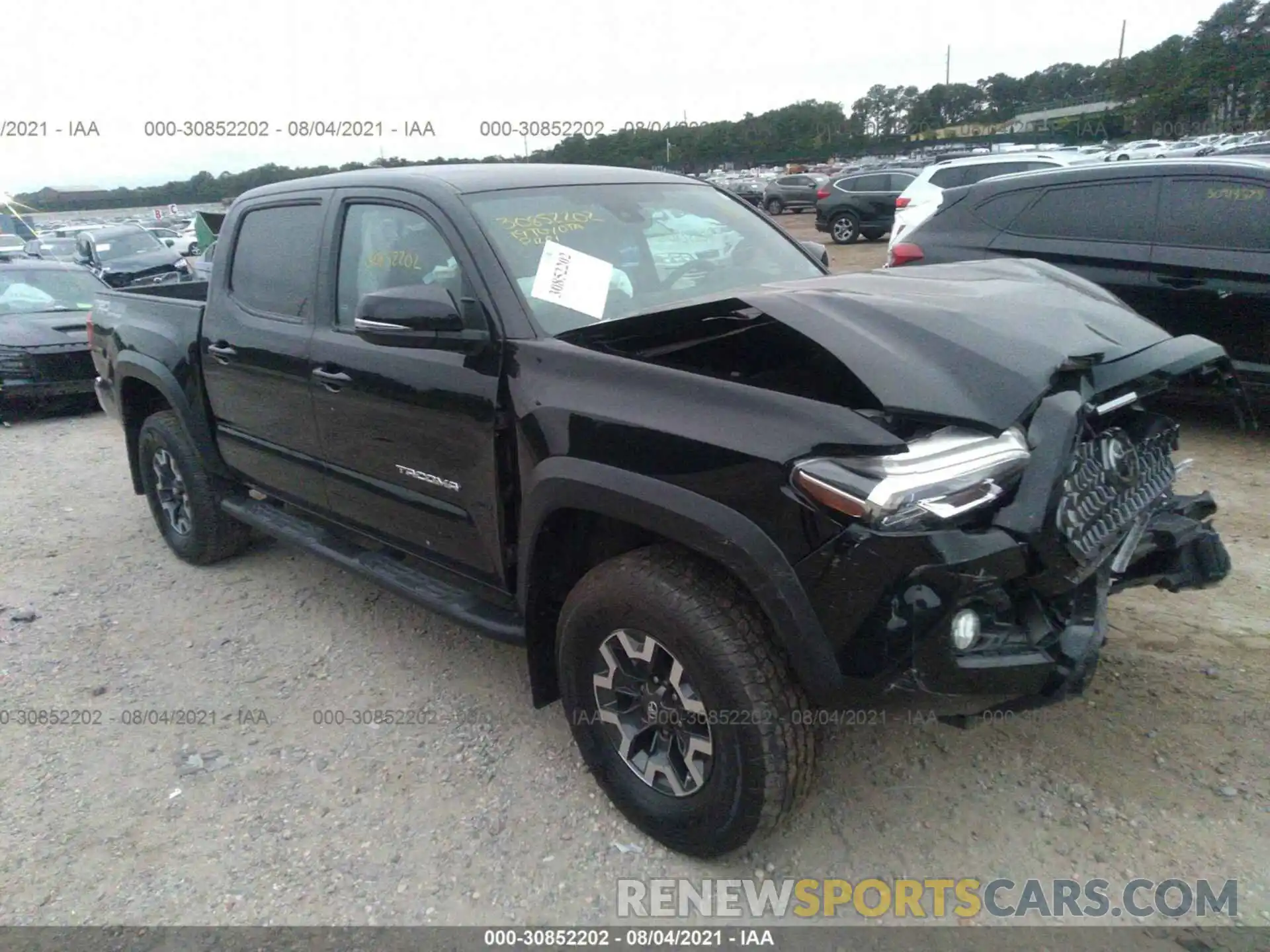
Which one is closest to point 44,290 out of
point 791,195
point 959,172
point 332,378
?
point 332,378

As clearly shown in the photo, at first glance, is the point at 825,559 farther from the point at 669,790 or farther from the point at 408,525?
the point at 408,525

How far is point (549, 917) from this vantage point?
2590 mm

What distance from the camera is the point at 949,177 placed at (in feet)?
46.1

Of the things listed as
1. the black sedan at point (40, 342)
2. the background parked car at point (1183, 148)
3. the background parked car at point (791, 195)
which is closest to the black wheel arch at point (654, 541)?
the black sedan at point (40, 342)

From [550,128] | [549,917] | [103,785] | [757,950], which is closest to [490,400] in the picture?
[549,917]

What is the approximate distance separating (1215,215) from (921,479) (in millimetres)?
4868

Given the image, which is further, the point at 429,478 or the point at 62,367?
the point at 62,367

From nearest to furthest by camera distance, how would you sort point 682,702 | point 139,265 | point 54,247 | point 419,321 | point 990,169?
1. point 682,702
2. point 419,321
3. point 990,169
4. point 139,265
5. point 54,247

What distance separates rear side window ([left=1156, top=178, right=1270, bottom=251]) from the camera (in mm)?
5480

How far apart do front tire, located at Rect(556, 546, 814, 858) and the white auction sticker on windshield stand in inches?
36.5

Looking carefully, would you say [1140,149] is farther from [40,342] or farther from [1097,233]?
[40,342]

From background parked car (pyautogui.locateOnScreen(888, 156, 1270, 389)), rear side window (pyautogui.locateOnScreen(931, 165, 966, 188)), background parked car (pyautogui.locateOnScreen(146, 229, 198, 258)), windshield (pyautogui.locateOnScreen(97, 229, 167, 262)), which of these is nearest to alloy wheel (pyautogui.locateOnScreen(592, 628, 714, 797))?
background parked car (pyautogui.locateOnScreen(888, 156, 1270, 389))

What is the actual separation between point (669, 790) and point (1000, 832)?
39.3 inches

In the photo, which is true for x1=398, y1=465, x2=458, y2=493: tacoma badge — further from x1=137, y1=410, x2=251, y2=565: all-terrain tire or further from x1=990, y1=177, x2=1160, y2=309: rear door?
x1=990, y1=177, x2=1160, y2=309: rear door
